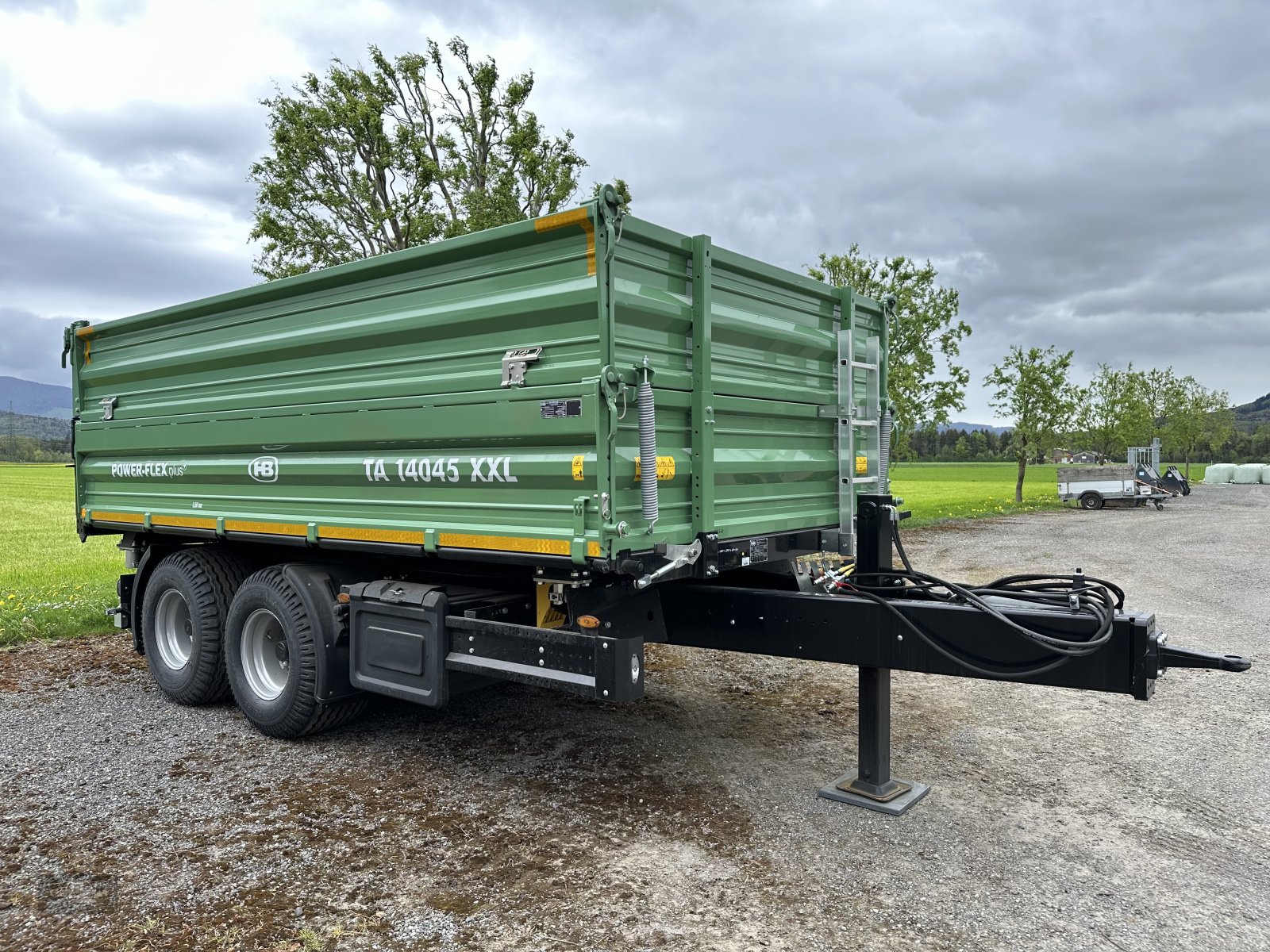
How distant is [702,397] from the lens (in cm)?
425

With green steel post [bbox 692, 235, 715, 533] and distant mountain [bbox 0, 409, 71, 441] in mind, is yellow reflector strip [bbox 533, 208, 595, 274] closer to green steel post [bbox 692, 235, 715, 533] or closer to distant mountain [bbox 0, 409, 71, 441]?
green steel post [bbox 692, 235, 715, 533]

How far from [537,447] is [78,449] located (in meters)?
5.38

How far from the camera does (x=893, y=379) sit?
2166 centimetres

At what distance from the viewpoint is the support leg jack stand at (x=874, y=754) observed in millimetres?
4461

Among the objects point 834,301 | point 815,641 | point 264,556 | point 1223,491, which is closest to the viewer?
point 815,641

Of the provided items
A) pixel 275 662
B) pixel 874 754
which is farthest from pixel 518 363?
pixel 275 662

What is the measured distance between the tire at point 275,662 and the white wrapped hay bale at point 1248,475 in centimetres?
5120

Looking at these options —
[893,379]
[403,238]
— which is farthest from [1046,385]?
[403,238]

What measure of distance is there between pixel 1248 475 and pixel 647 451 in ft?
171

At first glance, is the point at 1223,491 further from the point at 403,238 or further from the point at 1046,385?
the point at 403,238

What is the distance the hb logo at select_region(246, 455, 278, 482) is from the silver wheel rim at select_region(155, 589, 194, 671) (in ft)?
4.70

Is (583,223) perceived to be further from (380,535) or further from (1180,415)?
(1180,415)

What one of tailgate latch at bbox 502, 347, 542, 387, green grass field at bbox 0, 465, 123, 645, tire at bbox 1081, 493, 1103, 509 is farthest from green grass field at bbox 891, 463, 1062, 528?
tailgate latch at bbox 502, 347, 542, 387

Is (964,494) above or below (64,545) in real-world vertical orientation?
above
